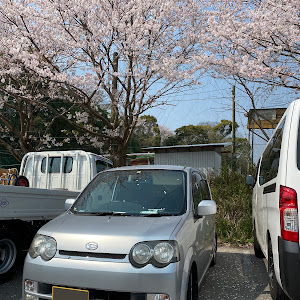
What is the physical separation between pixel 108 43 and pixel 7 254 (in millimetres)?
7689

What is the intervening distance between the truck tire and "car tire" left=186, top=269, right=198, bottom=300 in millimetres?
2666

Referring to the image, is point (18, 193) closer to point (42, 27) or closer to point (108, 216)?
point (108, 216)

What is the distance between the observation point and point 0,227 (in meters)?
4.46

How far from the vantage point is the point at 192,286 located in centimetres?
311

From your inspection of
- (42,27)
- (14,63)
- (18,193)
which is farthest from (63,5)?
(18,193)

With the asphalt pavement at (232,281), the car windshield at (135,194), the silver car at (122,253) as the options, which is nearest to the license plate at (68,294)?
the silver car at (122,253)

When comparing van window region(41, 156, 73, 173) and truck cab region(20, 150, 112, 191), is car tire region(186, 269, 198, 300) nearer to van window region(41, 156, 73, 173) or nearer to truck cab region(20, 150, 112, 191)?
truck cab region(20, 150, 112, 191)

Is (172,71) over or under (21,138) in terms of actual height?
over

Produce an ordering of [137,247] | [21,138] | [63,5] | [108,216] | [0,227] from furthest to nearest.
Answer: [21,138], [63,5], [0,227], [108,216], [137,247]

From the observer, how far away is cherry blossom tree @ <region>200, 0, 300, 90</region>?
8539mm

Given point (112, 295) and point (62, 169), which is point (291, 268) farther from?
point (62, 169)

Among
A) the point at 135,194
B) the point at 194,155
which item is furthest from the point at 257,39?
the point at 194,155

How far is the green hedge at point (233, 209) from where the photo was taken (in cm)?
686

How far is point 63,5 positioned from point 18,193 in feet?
25.0
